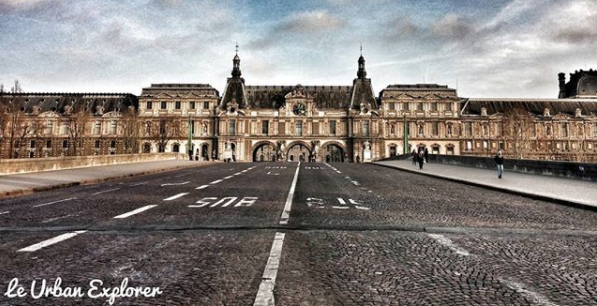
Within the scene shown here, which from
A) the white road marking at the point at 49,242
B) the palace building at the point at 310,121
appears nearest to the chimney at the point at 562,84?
the palace building at the point at 310,121

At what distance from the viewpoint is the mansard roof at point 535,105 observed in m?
86.8

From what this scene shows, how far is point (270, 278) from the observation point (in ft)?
A: 13.8

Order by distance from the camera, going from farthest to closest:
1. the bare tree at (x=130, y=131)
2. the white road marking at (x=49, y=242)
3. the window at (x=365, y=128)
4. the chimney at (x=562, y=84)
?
the chimney at (x=562, y=84), the window at (x=365, y=128), the bare tree at (x=130, y=131), the white road marking at (x=49, y=242)

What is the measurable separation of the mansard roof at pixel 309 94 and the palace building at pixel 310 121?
219 mm

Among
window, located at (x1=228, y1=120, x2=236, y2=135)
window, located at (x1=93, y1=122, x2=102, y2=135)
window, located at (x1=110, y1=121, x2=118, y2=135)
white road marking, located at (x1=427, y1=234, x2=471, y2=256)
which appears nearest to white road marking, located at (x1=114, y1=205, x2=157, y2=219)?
white road marking, located at (x1=427, y1=234, x2=471, y2=256)

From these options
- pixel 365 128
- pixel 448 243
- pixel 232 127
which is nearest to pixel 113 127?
pixel 232 127

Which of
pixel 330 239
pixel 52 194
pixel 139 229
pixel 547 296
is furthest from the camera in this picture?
pixel 52 194

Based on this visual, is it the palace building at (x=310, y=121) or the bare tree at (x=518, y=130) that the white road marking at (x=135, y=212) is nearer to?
the palace building at (x=310, y=121)

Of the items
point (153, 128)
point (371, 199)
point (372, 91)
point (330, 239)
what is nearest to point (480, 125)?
point (372, 91)

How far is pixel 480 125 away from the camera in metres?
85.4

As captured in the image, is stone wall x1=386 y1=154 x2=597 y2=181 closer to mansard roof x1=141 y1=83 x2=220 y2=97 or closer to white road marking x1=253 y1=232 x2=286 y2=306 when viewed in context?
white road marking x1=253 y1=232 x2=286 y2=306

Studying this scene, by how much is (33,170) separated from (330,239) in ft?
71.7

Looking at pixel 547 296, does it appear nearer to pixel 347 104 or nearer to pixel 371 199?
pixel 371 199

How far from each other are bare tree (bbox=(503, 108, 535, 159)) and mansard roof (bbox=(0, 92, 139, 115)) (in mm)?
75390
